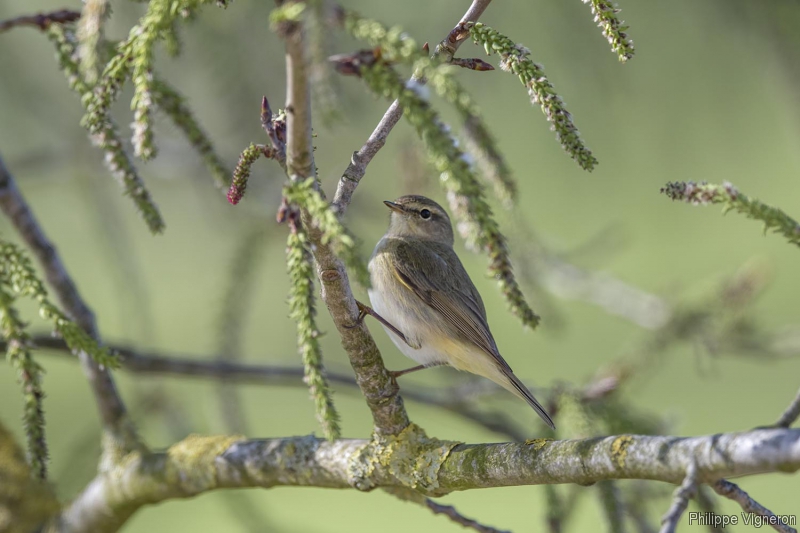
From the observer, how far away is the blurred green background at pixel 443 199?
2.72m

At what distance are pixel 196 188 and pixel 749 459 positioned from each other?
10.8 feet

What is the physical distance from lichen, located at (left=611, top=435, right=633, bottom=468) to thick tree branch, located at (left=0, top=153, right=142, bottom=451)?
1213 millimetres

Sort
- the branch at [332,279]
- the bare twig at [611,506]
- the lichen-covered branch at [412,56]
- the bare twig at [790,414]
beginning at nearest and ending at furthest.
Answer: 1. the lichen-covered branch at [412,56]
2. the branch at [332,279]
3. the bare twig at [790,414]
4. the bare twig at [611,506]

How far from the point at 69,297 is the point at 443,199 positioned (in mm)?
1720

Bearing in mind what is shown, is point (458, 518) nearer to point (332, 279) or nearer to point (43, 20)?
point (332, 279)

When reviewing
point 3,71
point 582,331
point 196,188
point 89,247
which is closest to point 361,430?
point 582,331

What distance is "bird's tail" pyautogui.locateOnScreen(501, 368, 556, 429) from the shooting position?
2130mm

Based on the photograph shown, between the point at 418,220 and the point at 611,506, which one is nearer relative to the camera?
the point at 611,506

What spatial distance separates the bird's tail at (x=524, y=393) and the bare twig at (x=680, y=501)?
1.03 metres

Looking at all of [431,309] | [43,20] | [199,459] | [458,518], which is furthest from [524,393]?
[43,20]

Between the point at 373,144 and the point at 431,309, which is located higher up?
the point at 431,309

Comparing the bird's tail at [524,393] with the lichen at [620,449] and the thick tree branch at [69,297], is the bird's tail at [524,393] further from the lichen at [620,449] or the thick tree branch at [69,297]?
the thick tree branch at [69,297]

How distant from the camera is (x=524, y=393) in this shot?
2.36 metres

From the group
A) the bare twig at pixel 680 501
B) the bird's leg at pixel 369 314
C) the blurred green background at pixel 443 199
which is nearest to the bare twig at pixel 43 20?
the blurred green background at pixel 443 199
